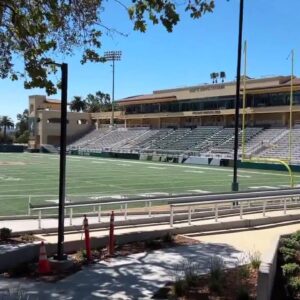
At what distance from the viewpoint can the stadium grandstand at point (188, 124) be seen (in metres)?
61.8

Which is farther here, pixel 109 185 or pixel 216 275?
pixel 109 185

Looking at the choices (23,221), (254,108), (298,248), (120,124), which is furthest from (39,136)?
(298,248)

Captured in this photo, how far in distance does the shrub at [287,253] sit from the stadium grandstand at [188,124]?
140 feet

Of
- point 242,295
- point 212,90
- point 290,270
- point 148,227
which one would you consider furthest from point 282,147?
point 242,295

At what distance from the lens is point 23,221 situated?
49.8ft

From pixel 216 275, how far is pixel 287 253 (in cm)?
161

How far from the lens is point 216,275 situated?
7.71m

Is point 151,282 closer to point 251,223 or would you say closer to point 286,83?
point 251,223

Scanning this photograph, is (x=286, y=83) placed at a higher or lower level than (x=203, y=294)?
higher

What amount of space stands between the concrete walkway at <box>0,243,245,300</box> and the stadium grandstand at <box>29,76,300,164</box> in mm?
41769

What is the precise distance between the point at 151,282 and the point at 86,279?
1.03 metres

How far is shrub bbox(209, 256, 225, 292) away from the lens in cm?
719

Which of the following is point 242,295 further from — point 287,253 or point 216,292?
point 287,253

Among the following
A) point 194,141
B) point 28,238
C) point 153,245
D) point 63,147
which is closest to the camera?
point 63,147
